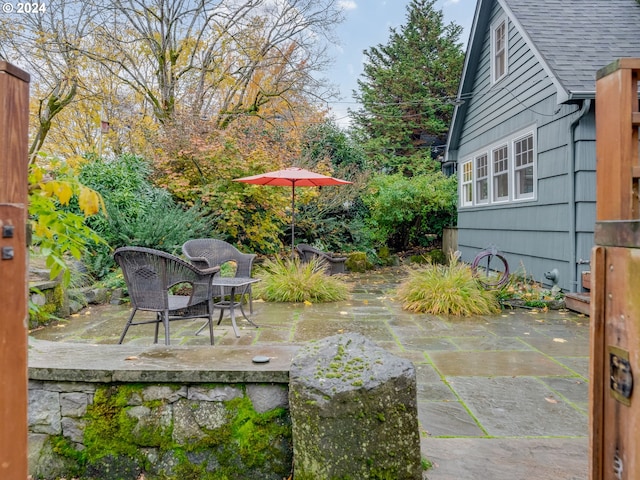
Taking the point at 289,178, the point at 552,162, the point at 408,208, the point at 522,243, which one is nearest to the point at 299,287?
the point at 289,178

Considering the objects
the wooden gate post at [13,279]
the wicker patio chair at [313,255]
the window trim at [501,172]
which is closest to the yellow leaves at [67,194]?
the wooden gate post at [13,279]

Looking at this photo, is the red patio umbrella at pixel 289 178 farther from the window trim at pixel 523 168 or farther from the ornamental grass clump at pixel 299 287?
the window trim at pixel 523 168

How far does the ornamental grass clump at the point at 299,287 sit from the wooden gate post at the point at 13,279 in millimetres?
5491

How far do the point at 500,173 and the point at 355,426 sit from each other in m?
8.17

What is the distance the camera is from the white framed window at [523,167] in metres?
7.80

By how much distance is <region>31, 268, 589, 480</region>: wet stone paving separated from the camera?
213 centimetres

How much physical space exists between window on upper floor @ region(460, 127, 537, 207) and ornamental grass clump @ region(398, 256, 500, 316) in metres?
2.44

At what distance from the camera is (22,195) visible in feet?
3.48

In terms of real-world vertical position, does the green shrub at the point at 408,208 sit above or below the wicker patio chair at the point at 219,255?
above

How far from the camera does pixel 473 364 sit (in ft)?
11.9

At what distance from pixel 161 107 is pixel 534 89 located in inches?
352

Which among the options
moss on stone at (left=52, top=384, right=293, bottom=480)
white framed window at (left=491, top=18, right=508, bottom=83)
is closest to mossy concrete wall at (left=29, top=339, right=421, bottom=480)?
moss on stone at (left=52, top=384, right=293, bottom=480)

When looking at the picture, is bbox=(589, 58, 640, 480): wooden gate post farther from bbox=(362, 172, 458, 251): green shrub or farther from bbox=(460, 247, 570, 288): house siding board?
bbox=(362, 172, 458, 251): green shrub

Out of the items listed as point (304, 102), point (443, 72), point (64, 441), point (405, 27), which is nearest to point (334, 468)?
point (64, 441)
